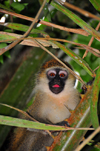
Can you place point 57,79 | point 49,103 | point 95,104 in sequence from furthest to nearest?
point 49,103, point 57,79, point 95,104

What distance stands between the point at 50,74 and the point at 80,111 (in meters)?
1.14

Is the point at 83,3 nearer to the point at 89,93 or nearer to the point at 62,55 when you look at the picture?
the point at 62,55

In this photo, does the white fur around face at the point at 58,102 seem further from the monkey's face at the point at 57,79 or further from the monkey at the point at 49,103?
the monkey's face at the point at 57,79

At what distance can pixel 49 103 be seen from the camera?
208cm

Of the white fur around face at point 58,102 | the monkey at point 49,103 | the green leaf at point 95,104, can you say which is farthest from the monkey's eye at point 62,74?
the green leaf at point 95,104

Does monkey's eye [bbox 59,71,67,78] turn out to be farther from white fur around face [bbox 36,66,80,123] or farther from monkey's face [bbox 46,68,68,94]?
white fur around face [bbox 36,66,80,123]

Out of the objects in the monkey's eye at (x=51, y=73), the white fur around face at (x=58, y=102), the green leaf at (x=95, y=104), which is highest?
the monkey's eye at (x=51, y=73)

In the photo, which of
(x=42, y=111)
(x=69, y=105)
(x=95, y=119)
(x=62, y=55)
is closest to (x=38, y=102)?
(x=42, y=111)

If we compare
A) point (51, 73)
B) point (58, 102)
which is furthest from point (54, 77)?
point (58, 102)

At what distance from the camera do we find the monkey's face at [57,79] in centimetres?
194

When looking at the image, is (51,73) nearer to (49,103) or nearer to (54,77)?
(54,77)

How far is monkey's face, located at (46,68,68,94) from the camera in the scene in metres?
1.94

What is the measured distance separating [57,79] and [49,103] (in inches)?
12.2

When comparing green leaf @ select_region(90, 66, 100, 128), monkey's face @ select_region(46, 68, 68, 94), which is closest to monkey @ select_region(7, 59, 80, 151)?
monkey's face @ select_region(46, 68, 68, 94)
